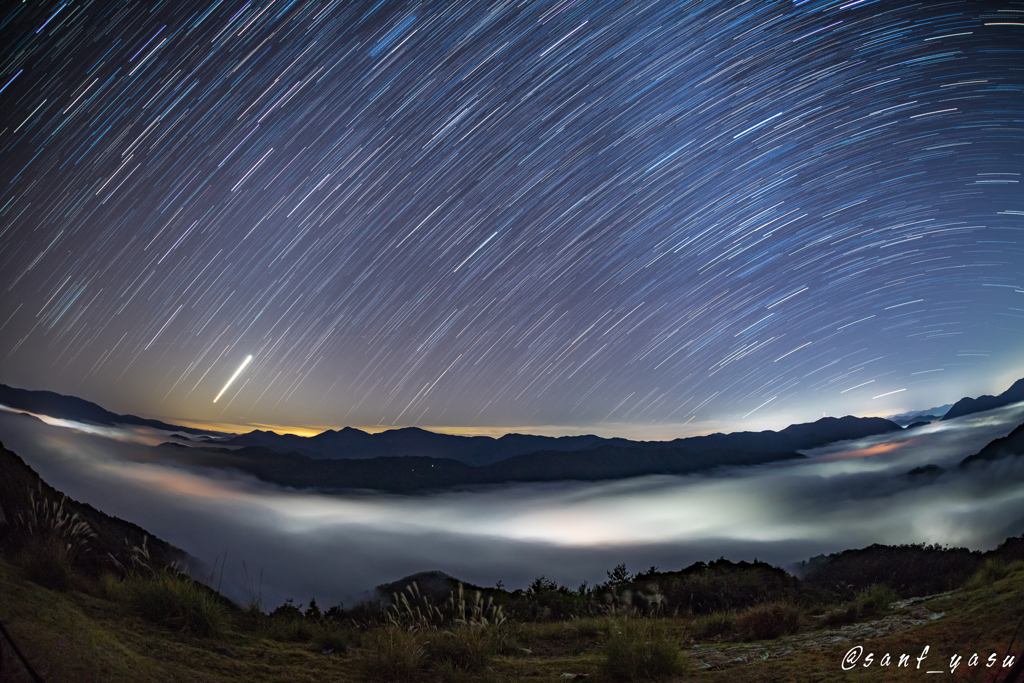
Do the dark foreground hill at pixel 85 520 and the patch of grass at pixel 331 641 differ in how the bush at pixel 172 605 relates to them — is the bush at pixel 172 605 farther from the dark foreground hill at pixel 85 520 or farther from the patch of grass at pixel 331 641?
the patch of grass at pixel 331 641

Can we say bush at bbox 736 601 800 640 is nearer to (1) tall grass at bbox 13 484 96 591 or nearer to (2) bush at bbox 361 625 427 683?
(2) bush at bbox 361 625 427 683

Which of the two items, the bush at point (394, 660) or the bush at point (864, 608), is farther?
the bush at point (864, 608)

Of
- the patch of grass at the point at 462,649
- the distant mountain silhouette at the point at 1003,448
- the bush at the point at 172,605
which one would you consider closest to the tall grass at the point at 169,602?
the bush at the point at 172,605

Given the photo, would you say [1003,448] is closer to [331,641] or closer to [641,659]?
[641,659]

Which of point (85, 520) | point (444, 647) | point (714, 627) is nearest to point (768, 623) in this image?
point (714, 627)

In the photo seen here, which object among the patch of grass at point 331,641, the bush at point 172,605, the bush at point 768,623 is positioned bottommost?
the bush at point 768,623
